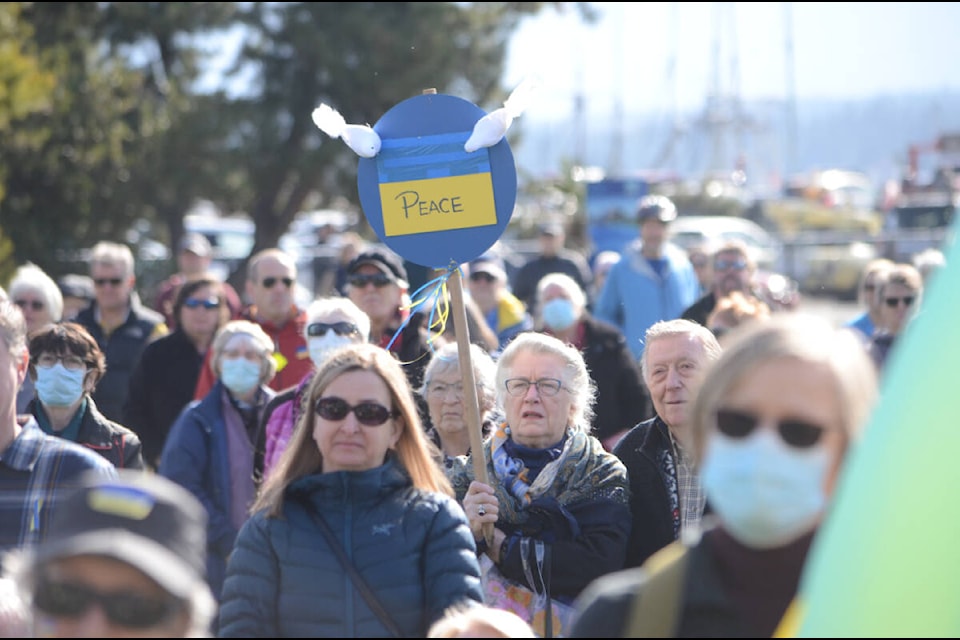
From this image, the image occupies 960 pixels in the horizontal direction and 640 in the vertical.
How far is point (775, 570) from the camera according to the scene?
232 cm

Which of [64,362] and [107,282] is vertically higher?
[107,282]

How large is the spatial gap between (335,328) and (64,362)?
49.7 inches

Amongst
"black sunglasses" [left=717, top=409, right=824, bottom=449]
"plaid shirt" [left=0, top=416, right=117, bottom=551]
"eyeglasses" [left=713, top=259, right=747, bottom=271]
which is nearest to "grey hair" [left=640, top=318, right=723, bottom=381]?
"plaid shirt" [left=0, top=416, right=117, bottom=551]

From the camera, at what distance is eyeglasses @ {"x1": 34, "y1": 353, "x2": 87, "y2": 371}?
217 inches

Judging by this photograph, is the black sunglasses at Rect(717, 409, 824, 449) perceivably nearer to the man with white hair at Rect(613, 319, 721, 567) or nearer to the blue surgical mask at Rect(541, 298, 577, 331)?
the man with white hair at Rect(613, 319, 721, 567)

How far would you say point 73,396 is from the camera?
5488 millimetres

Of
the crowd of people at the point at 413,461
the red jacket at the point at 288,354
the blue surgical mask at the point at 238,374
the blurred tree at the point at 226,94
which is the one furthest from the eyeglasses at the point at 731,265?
the blurred tree at the point at 226,94

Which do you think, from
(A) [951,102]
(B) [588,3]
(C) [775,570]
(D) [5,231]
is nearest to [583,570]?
(C) [775,570]

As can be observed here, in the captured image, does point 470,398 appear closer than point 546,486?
Yes

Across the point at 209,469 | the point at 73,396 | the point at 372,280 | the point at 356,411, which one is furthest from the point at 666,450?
the point at 372,280

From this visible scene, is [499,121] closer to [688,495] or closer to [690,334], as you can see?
[690,334]

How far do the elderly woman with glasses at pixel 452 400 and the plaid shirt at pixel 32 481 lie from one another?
5.62 feet

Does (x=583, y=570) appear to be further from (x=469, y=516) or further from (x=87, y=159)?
(x=87, y=159)

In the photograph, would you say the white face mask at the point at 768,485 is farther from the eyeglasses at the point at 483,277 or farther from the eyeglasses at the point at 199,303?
A: the eyeglasses at the point at 483,277
